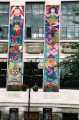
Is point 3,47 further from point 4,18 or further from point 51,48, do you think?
point 51,48

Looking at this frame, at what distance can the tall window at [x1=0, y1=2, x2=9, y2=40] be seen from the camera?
40094 millimetres

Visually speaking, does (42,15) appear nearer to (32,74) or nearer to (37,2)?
(37,2)

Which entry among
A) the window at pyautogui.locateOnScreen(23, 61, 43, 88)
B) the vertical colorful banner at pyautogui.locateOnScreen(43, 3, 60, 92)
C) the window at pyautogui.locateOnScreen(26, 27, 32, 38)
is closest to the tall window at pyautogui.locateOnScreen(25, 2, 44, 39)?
the window at pyautogui.locateOnScreen(26, 27, 32, 38)

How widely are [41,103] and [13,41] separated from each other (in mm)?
5982

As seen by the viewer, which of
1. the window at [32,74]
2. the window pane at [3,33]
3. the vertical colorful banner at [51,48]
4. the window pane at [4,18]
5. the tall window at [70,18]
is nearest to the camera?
the vertical colorful banner at [51,48]

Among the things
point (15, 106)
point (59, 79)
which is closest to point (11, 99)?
point (15, 106)

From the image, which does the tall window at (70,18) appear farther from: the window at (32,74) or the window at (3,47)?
the window at (3,47)

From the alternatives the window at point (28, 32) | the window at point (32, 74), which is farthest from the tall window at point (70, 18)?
the window at point (32, 74)

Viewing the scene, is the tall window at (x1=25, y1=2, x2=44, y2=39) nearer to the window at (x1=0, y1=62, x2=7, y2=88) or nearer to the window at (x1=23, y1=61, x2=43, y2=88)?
the window at (x1=23, y1=61, x2=43, y2=88)

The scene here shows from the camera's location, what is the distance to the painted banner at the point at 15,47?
3922cm

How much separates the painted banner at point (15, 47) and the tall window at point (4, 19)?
52 centimetres

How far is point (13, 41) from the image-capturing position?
39594 mm

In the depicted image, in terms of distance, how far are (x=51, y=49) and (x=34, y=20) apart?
2791 millimetres

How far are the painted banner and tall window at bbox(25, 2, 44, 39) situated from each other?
1.78ft
